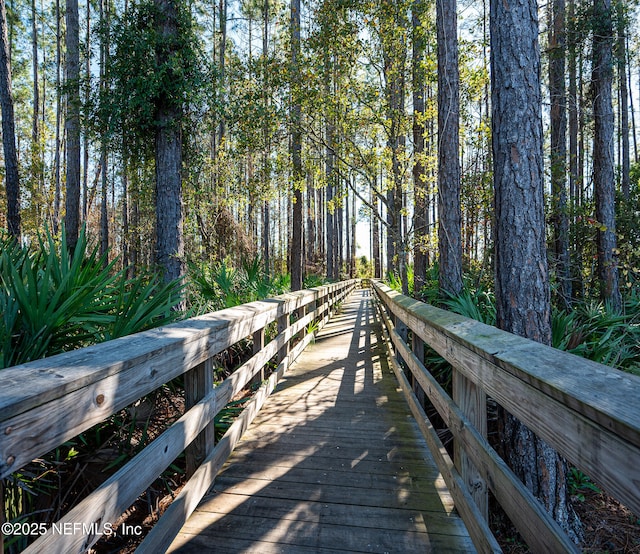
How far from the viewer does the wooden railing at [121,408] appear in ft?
3.29

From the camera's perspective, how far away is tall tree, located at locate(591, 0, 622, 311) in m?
8.25

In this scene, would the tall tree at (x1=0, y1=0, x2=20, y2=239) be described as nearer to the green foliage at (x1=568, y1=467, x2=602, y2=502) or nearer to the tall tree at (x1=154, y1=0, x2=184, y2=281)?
the tall tree at (x1=154, y1=0, x2=184, y2=281)

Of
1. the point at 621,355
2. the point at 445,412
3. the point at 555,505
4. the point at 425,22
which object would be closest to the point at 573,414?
the point at 445,412

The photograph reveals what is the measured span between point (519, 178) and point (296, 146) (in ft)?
22.7

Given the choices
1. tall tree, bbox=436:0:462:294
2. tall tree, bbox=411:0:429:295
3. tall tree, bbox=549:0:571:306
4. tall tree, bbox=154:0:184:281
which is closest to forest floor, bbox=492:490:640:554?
tall tree, bbox=436:0:462:294

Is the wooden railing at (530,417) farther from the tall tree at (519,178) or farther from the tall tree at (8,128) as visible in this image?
the tall tree at (8,128)

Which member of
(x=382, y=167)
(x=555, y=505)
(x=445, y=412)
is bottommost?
(x=555, y=505)

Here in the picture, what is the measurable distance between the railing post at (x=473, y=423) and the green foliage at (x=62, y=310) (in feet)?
6.59

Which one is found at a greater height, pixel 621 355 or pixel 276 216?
pixel 276 216

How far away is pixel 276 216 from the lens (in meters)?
37.4

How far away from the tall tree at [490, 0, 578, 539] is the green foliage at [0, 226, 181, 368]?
2.56m

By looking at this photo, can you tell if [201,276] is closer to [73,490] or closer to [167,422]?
[167,422]

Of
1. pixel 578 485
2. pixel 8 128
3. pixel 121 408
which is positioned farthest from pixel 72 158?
pixel 578 485

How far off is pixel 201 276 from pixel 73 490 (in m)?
3.94
